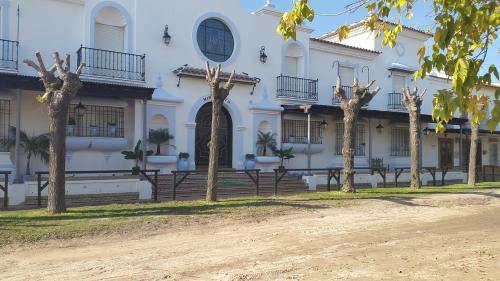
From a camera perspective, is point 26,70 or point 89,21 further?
point 89,21

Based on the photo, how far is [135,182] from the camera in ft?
43.8

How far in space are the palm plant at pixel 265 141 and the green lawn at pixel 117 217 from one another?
559 centimetres

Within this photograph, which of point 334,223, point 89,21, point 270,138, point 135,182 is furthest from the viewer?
point 270,138

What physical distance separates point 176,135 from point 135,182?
371 cm

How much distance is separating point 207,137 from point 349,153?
5.59 meters

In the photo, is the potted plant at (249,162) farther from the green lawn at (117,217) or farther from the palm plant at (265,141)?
the green lawn at (117,217)

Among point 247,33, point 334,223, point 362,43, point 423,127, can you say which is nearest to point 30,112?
point 247,33

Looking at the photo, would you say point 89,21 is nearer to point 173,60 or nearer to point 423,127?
point 173,60

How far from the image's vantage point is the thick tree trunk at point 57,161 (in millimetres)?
10117

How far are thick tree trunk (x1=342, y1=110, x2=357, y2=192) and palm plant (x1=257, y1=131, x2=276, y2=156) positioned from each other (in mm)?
3962

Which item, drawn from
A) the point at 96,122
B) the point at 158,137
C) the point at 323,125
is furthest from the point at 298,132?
the point at 96,122

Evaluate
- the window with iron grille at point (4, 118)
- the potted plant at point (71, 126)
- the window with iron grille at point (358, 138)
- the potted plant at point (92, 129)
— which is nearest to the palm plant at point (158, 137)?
the potted plant at point (92, 129)

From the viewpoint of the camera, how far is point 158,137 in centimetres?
1594

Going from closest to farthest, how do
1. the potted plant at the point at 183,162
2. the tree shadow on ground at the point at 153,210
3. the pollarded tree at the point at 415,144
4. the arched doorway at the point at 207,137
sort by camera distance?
the tree shadow on ground at the point at 153,210, the potted plant at the point at 183,162, the pollarded tree at the point at 415,144, the arched doorway at the point at 207,137
